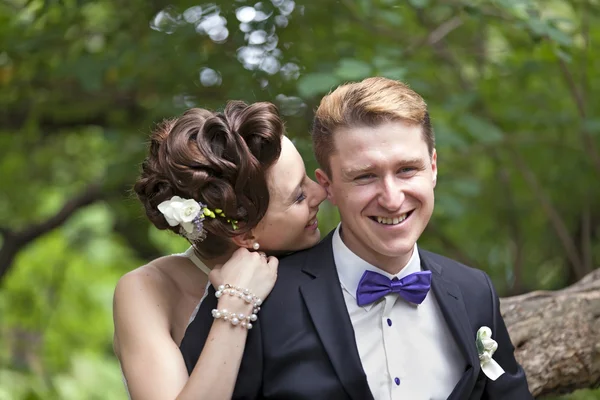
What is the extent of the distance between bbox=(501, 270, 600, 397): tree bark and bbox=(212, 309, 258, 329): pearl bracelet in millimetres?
1420

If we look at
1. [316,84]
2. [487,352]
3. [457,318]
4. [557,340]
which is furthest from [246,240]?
[557,340]

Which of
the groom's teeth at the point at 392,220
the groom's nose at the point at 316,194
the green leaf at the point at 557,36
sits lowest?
the green leaf at the point at 557,36

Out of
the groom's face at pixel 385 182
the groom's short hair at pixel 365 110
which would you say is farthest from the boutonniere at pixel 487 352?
the groom's short hair at pixel 365 110

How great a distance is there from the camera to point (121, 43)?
4.81 meters

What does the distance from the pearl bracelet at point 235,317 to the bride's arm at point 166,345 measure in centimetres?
2

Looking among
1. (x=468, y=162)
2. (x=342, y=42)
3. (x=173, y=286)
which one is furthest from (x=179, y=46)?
(x=468, y=162)

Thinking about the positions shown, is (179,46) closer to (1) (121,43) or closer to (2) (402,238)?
(1) (121,43)

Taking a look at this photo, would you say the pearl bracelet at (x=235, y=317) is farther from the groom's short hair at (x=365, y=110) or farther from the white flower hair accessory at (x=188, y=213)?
the groom's short hair at (x=365, y=110)

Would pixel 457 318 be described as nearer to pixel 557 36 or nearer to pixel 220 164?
pixel 220 164

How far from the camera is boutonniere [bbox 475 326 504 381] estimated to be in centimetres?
282

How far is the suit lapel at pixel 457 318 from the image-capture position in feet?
9.00

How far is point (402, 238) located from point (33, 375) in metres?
5.48

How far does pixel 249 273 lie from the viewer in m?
2.75

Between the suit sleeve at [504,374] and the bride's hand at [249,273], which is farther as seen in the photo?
the suit sleeve at [504,374]
